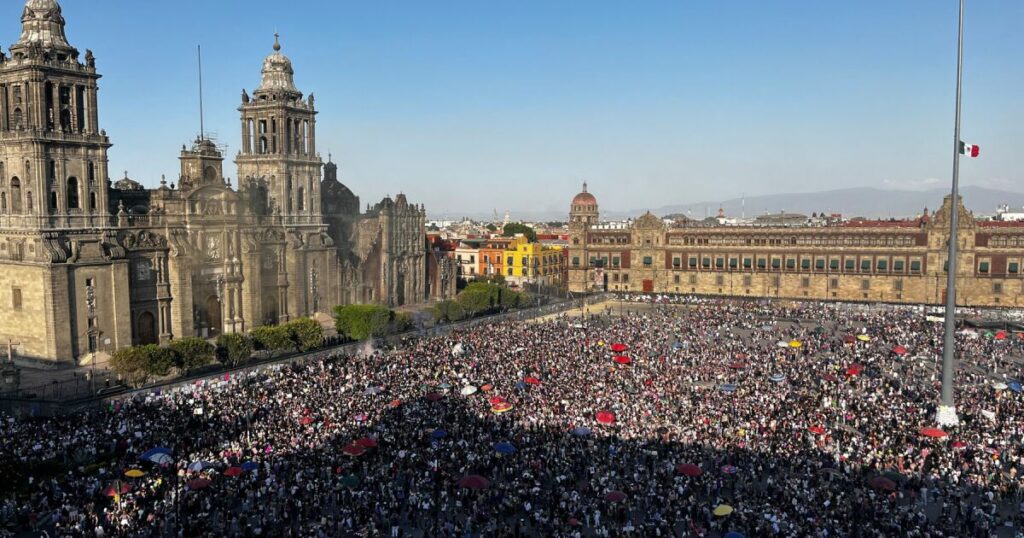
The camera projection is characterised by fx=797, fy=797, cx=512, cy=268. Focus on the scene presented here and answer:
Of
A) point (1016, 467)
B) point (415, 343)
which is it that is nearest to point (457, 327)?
point (415, 343)

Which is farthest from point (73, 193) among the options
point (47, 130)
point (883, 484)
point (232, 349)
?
point (883, 484)

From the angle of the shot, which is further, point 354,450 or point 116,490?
point 354,450

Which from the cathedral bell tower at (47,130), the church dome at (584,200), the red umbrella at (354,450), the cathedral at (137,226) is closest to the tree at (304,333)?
the cathedral at (137,226)

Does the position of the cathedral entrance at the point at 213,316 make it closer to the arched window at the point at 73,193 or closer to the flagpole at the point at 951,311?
the arched window at the point at 73,193

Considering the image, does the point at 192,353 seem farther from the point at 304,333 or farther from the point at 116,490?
the point at 116,490

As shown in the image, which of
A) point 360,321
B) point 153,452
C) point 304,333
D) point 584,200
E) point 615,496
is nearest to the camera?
point 615,496

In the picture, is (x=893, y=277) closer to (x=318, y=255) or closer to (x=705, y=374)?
(x=705, y=374)

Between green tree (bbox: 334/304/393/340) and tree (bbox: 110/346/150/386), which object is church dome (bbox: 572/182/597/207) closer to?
green tree (bbox: 334/304/393/340)
